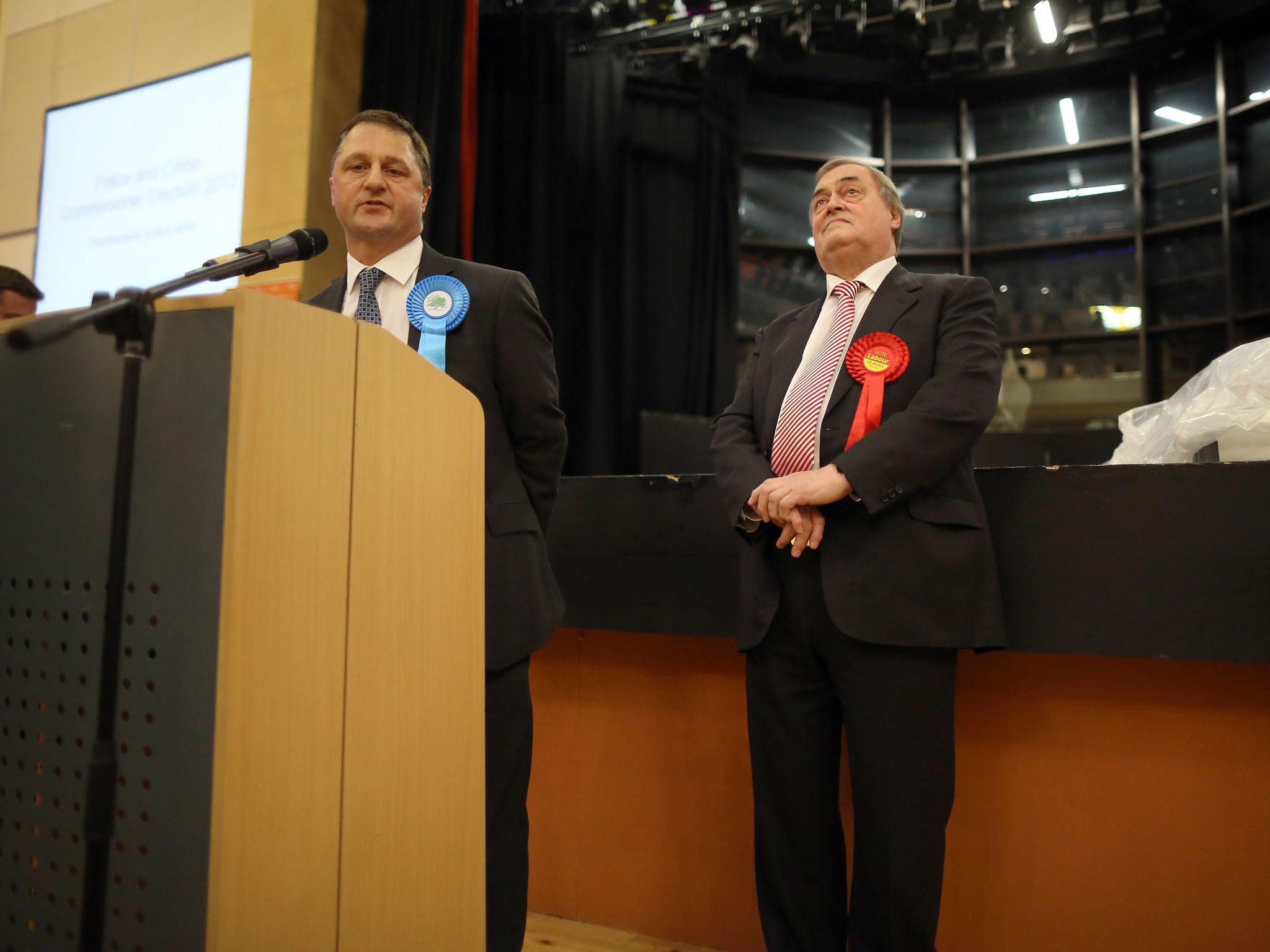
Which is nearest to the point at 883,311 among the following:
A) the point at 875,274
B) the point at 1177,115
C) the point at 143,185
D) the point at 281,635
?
the point at 875,274

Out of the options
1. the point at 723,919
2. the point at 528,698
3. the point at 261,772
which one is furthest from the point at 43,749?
the point at 723,919

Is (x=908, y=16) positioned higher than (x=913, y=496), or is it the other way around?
(x=908, y=16)

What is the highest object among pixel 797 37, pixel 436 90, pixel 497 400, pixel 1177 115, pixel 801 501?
pixel 797 37

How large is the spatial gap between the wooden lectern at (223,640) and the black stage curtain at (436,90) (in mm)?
2959

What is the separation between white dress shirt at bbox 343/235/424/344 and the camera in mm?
1357

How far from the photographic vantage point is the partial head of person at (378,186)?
142 centimetres

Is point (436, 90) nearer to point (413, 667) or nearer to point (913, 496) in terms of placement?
point (913, 496)

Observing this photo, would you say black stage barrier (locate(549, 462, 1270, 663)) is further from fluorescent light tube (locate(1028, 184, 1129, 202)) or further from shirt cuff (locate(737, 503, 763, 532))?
fluorescent light tube (locate(1028, 184, 1129, 202))

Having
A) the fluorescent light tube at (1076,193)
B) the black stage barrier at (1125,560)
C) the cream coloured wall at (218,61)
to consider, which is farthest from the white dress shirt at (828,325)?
the fluorescent light tube at (1076,193)

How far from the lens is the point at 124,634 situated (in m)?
0.78

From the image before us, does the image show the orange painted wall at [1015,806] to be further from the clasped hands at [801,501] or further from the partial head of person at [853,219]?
the partial head of person at [853,219]

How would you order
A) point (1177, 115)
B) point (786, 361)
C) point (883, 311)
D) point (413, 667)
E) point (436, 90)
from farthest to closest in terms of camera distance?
point (1177, 115)
point (436, 90)
point (786, 361)
point (883, 311)
point (413, 667)

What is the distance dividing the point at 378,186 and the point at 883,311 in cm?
87

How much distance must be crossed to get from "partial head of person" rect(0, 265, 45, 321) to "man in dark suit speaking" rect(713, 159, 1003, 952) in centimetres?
193
